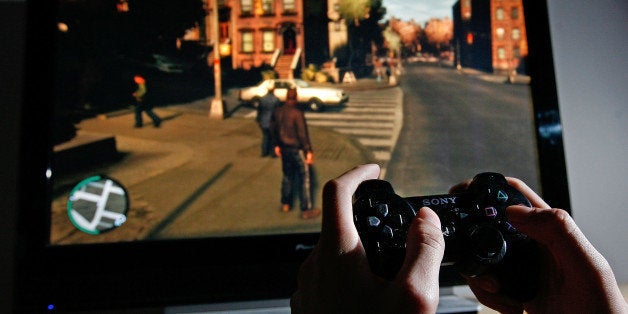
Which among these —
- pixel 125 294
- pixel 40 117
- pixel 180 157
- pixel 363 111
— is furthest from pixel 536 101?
pixel 40 117

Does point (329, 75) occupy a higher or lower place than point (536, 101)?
higher

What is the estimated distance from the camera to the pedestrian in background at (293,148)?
1.23 metres

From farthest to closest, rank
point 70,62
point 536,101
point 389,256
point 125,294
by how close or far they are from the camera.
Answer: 1. point 536,101
2. point 70,62
3. point 125,294
4. point 389,256

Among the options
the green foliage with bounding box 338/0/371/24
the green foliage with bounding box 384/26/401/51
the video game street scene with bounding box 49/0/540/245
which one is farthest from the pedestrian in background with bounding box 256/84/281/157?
the green foliage with bounding box 384/26/401/51

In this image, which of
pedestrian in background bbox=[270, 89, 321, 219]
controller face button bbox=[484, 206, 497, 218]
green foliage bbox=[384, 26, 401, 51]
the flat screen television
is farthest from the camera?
green foliage bbox=[384, 26, 401, 51]

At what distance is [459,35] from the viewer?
142cm

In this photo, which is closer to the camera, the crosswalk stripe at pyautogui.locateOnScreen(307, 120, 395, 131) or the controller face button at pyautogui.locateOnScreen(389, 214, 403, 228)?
the controller face button at pyautogui.locateOnScreen(389, 214, 403, 228)

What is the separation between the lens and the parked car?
1304 mm

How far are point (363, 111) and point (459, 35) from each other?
19.0 inches

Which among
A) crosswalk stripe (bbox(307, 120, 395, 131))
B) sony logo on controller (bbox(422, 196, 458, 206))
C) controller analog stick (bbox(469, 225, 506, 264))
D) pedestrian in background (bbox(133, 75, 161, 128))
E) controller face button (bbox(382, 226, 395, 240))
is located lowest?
controller analog stick (bbox(469, 225, 506, 264))

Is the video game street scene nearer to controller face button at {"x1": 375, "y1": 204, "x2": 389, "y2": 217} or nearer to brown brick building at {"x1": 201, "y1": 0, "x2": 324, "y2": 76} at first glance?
brown brick building at {"x1": 201, "y1": 0, "x2": 324, "y2": 76}

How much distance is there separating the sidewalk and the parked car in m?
0.07

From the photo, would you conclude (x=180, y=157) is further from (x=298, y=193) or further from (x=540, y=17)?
(x=540, y=17)

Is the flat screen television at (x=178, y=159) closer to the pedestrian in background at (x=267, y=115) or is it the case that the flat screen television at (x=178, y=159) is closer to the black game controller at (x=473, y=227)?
the pedestrian in background at (x=267, y=115)
